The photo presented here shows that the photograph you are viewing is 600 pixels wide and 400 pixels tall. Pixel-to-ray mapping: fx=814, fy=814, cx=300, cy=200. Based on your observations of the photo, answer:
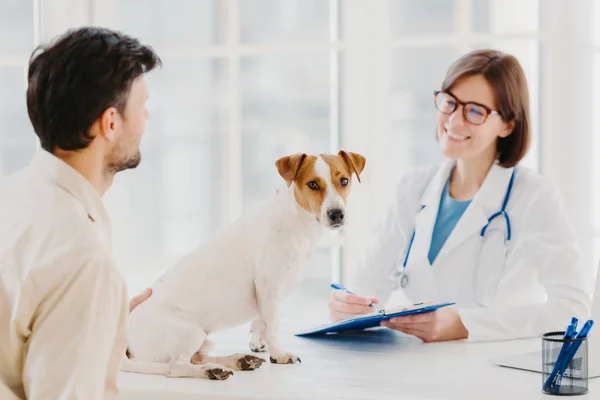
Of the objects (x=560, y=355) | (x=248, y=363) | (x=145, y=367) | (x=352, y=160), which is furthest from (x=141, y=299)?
(x=560, y=355)

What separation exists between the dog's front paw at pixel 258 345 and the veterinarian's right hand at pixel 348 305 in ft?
1.07

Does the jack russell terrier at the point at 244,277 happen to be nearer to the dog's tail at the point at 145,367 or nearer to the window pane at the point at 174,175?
the dog's tail at the point at 145,367

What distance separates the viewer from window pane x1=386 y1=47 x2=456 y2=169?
292cm

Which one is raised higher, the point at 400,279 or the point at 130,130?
the point at 130,130

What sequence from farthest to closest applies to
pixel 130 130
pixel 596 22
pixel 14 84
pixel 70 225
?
1. pixel 14 84
2. pixel 596 22
3. pixel 130 130
4. pixel 70 225

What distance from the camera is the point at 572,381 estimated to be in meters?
1.42

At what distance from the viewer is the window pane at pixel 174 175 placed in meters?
3.05

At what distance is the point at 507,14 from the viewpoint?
286 cm

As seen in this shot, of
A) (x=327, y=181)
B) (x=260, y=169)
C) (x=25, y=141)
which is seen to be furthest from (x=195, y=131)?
(x=327, y=181)

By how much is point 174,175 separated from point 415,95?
3.17 feet

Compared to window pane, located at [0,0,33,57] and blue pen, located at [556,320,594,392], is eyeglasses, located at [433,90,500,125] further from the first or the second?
window pane, located at [0,0,33,57]

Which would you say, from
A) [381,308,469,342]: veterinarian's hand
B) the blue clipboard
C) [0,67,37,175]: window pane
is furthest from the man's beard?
[0,67,37,175]: window pane

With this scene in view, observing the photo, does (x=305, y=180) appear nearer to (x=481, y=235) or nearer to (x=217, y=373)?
(x=217, y=373)

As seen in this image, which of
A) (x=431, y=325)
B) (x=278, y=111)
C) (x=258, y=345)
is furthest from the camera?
(x=278, y=111)
